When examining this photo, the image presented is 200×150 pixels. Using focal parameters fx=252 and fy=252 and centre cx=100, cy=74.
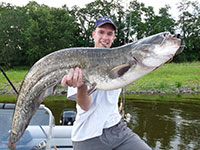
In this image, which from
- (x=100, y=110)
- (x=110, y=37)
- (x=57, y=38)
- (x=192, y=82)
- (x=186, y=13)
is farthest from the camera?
(x=186, y=13)

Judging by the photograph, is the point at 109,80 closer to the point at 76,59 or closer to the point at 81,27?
the point at 76,59

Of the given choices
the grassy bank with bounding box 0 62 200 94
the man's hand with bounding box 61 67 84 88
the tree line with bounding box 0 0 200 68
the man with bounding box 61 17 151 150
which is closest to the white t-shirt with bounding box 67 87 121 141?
the man with bounding box 61 17 151 150

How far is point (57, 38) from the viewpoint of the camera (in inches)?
1619

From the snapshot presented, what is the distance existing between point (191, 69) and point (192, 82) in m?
5.55

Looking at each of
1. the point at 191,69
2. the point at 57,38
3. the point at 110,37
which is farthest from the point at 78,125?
the point at 57,38

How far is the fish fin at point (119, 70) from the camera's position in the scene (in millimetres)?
2322

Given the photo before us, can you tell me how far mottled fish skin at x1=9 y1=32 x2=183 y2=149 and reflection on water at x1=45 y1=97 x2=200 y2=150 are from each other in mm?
6383

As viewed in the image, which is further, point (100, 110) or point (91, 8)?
point (91, 8)

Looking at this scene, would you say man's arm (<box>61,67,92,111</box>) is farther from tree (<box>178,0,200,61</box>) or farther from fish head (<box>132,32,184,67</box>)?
tree (<box>178,0,200,61</box>)

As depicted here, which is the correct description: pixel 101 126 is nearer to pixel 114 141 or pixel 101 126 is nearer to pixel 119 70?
pixel 114 141

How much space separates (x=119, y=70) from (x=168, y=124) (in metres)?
9.08

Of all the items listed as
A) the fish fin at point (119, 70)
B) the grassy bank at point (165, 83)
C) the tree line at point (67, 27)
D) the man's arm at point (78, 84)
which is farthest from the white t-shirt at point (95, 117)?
the tree line at point (67, 27)

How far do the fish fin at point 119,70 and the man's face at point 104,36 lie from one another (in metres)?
0.89

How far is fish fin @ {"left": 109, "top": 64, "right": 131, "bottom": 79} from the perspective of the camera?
2.32m
